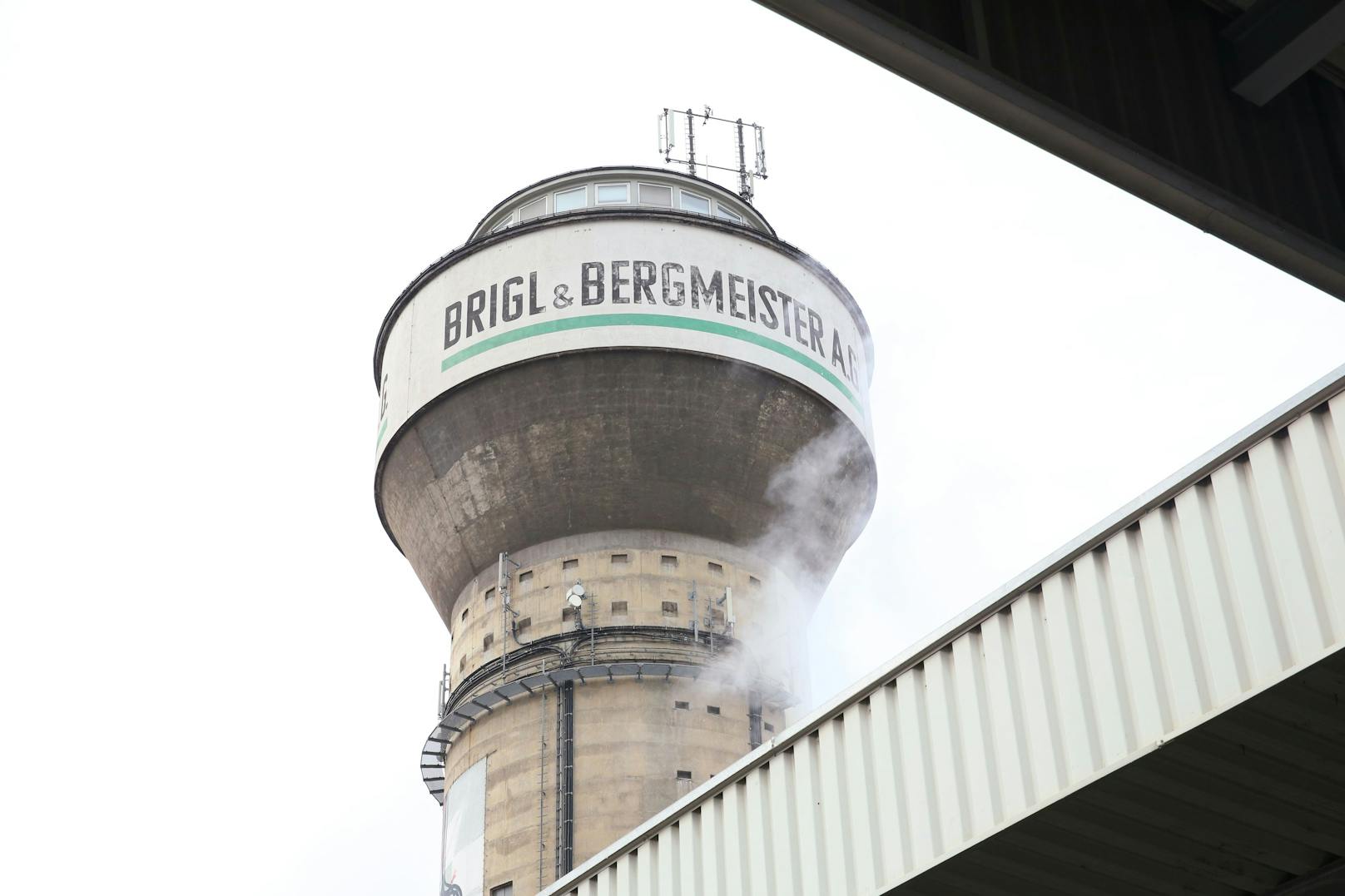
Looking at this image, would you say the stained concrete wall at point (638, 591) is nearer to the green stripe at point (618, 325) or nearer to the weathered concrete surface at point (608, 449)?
the weathered concrete surface at point (608, 449)

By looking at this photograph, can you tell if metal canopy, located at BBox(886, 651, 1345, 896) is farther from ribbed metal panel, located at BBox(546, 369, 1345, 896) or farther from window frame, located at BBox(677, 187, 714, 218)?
window frame, located at BBox(677, 187, 714, 218)

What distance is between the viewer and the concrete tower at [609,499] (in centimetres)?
2048

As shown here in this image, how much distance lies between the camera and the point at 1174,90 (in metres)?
7.32

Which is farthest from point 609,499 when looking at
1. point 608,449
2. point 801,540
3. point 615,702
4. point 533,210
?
point 533,210

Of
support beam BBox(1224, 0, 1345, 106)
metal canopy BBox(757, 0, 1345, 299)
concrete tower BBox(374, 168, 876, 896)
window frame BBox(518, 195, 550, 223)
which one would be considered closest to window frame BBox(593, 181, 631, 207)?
window frame BBox(518, 195, 550, 223)

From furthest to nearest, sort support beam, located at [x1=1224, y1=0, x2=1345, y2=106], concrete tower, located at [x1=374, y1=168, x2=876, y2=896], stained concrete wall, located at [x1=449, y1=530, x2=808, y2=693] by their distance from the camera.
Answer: stained concrete wall, located at [x1=449, y1=530, x2=808, y2=693] < concrete tower, located at [x1=374, y1=168, x2=876, y2=896] < support beam, located at [x1=1224, y1=0, x2=1345, y2=106]

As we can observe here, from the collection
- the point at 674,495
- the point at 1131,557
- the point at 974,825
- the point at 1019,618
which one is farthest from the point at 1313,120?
the point at 674,495

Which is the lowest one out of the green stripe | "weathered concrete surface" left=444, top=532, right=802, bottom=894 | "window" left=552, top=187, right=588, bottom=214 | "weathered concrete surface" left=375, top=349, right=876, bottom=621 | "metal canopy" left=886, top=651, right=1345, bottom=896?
"metal canopy" left=886, top=651, right=1345, bottom=896

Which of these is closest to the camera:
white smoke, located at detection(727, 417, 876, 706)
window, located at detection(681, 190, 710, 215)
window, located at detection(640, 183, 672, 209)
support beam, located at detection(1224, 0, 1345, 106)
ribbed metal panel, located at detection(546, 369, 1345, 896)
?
support beam, located at detection(1224, 0, 1345, 106)

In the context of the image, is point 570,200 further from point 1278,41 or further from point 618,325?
point 1278,41

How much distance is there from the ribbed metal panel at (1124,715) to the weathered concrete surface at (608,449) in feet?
37.6

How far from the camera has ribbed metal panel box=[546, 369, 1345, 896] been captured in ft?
23.7

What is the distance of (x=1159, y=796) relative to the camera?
7.75 m

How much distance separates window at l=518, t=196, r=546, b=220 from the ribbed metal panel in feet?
49.8
